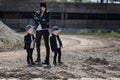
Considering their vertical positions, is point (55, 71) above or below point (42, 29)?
below

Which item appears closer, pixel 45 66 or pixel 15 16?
pixel 45 66

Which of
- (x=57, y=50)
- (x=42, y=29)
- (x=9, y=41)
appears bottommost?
(x=9, y=41)

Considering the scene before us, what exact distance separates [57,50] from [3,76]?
269 centimetres

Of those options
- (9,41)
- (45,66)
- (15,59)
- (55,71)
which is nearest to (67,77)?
(55,71)

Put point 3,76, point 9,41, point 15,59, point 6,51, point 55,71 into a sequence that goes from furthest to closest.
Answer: point 9,41 < point 6,51 < point 15,59 < point 55,71 < point 3,76

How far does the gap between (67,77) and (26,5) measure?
1374 inches

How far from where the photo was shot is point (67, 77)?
33.4ft

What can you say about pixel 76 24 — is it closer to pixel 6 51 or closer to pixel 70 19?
pixel 70 19

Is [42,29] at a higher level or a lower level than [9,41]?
higher

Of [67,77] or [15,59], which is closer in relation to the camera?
[67,77]

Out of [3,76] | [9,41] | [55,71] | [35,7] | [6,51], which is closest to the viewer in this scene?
[3,76]

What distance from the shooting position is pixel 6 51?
55.2 feet

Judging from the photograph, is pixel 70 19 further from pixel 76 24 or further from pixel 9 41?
pixel 9 41

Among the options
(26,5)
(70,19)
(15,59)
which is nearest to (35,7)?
(26,5)
